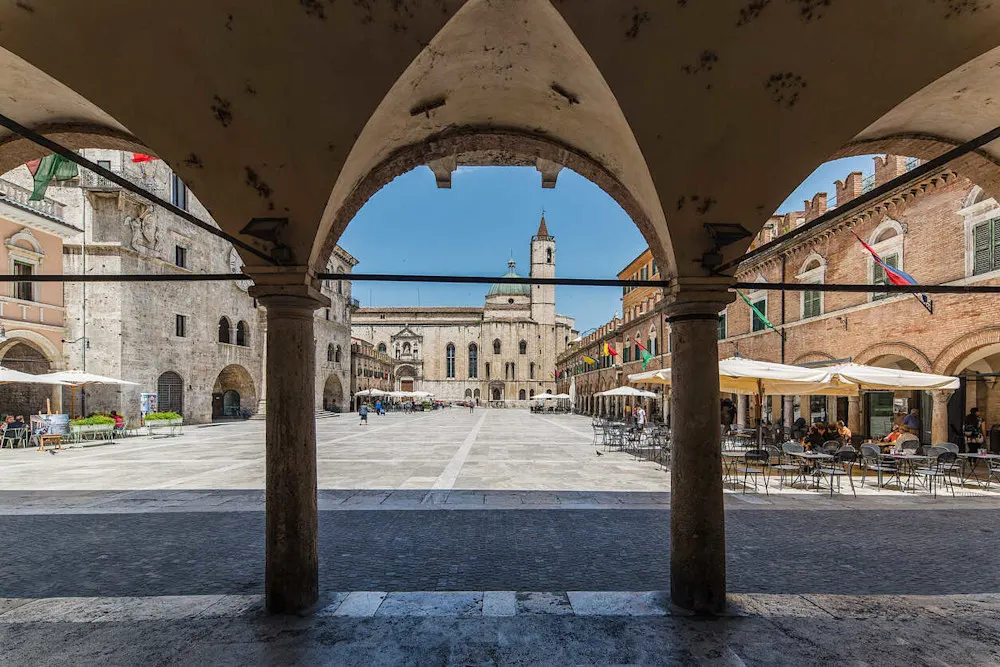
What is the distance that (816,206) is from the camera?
56.1ft

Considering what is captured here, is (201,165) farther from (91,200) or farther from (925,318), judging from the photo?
(91,200)

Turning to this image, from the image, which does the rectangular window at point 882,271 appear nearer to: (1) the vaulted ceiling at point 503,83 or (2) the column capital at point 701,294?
(1) the vaulted ceiling at point 503,83

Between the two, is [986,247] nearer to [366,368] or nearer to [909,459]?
[909,459]

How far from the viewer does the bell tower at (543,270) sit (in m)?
81.7

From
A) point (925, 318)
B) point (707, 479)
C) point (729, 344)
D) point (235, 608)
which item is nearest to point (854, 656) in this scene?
point (707, 479)

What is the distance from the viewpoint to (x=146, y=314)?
995 inches

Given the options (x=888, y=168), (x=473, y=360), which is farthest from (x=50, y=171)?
(x=473, y=360)

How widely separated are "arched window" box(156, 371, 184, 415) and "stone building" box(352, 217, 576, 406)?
4995cm

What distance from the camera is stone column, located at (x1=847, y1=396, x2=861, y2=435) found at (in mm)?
15102

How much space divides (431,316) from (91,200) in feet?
201

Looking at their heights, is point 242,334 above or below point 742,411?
above

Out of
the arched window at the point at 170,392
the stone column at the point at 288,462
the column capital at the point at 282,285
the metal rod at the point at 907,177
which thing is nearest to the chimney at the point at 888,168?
the metal rod at the point at 907,177

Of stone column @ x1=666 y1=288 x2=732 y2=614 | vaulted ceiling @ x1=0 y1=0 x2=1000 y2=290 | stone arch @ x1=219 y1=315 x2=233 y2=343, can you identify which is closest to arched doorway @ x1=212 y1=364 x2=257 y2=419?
stone arch @ x1=219 y1=315 x2=233 y2=343

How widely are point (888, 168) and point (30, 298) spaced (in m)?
29.5
